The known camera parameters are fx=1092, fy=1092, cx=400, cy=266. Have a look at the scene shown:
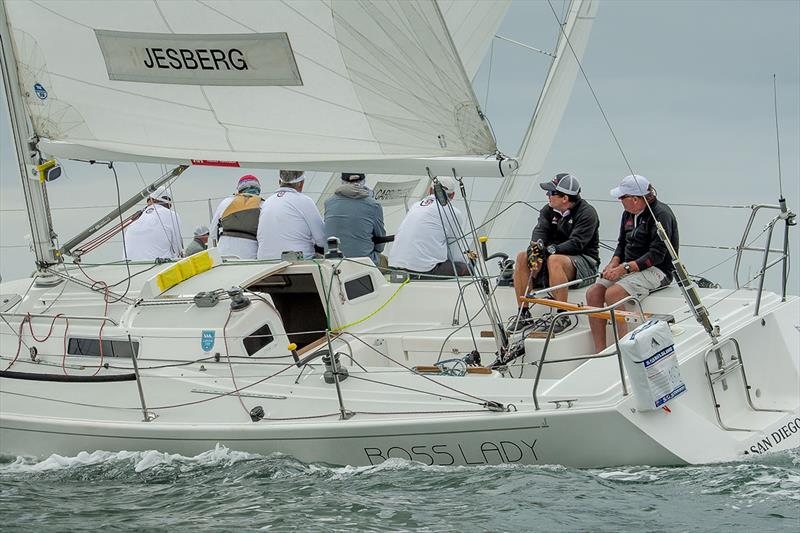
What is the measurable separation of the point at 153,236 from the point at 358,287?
257 centimetres

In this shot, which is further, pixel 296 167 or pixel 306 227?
pixel 306 227

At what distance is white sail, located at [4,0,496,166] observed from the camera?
6211mm

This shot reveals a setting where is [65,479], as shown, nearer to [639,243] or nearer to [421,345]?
[421,345]

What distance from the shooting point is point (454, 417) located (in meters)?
5.60

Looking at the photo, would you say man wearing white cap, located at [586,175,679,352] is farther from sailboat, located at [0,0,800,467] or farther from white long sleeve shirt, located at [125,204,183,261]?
white long sleeve shirt, located at [125,204,183,261]

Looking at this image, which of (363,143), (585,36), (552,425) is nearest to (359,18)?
(363,143)

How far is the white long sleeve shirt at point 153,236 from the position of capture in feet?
30.7

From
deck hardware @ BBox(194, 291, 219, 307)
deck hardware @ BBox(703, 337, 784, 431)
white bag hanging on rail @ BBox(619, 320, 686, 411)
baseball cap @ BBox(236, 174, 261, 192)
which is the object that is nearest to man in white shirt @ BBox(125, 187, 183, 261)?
baseball cap @ BBox(236, 174, 261, 192)

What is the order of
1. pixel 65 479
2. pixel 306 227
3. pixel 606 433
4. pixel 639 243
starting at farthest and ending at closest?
pixel 306 227 → pixel 639 243 → pixel 65 479 → pixel 606 433

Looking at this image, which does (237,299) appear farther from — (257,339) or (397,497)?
(397,497)

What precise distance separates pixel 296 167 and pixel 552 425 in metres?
2.29

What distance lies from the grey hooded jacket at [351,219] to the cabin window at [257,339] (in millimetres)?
1667

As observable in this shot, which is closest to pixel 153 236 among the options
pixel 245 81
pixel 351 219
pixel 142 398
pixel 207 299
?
pixel 351 219

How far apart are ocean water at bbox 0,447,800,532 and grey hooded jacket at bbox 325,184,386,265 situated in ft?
8.76
